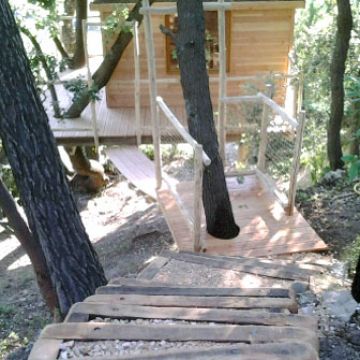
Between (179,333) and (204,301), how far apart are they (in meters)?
0.61

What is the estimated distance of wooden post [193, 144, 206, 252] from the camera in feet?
14.6

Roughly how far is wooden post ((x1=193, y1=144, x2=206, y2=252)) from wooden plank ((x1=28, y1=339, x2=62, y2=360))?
2641 mm

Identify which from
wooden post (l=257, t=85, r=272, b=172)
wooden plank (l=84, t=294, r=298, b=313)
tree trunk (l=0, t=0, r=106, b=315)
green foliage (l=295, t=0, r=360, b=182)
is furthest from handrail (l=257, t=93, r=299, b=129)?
green foliage (l=295, t=0, r=360, b=182)

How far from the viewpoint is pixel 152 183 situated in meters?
7.20

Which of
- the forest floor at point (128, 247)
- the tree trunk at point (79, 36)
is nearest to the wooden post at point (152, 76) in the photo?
the forest floor at point (128, 247)

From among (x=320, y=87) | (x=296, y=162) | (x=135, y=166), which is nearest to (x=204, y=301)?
(x=296, y=162)

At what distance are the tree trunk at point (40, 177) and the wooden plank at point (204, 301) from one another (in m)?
0.98

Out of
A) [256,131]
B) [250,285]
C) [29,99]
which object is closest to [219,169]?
[250,285]

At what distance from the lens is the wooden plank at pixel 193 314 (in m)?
2.29

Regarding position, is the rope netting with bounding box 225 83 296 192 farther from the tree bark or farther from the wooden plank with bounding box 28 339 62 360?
the wooden plank with bounding box 28 339 62 360

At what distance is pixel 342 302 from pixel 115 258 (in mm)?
4570

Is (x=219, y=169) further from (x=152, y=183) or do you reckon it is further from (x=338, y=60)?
(x=338, y=60)

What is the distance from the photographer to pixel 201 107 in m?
4.81

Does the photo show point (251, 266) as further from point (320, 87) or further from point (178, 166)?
point (178, 166)
